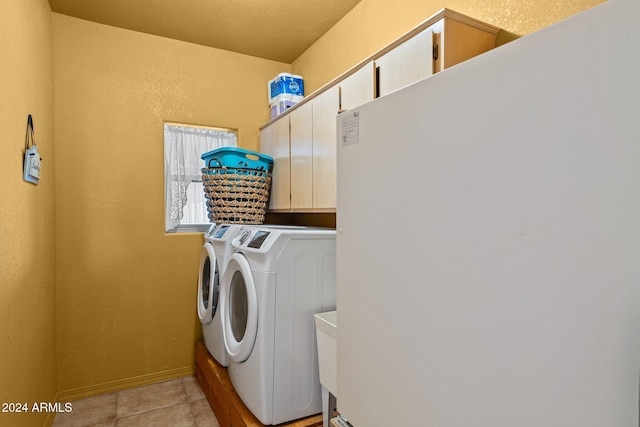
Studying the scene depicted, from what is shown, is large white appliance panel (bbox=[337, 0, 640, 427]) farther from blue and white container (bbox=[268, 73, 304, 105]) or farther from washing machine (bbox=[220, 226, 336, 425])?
blue and white container (bbox=[268, 73, 304, 105])

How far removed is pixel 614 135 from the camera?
0.42 metres

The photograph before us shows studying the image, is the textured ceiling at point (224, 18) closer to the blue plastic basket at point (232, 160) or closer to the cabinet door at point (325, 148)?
the cabinet door at point (325, 148)

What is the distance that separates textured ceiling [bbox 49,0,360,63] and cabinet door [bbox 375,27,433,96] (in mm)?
1010

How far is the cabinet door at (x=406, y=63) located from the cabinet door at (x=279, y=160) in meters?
1.07

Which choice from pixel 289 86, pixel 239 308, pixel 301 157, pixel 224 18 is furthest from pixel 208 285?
pixel 224 18

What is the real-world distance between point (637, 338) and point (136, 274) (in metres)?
2.93

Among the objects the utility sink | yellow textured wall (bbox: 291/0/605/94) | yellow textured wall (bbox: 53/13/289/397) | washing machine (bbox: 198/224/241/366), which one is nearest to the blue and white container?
yellow textured wall (bbox: 291/0/605/94)

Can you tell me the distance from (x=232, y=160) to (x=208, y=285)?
93 cm

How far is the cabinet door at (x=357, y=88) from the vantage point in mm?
1726

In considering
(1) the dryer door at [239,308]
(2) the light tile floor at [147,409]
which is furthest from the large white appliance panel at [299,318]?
(2) the light tile floor at [147,409]

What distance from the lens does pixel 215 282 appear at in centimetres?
227

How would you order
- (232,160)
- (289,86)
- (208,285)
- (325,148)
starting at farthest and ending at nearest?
(289,86), (208,285), (232,160), (325,148)

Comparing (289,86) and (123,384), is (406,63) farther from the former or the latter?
(123,384)

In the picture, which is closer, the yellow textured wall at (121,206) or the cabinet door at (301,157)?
the cabinet door at (301,157)
